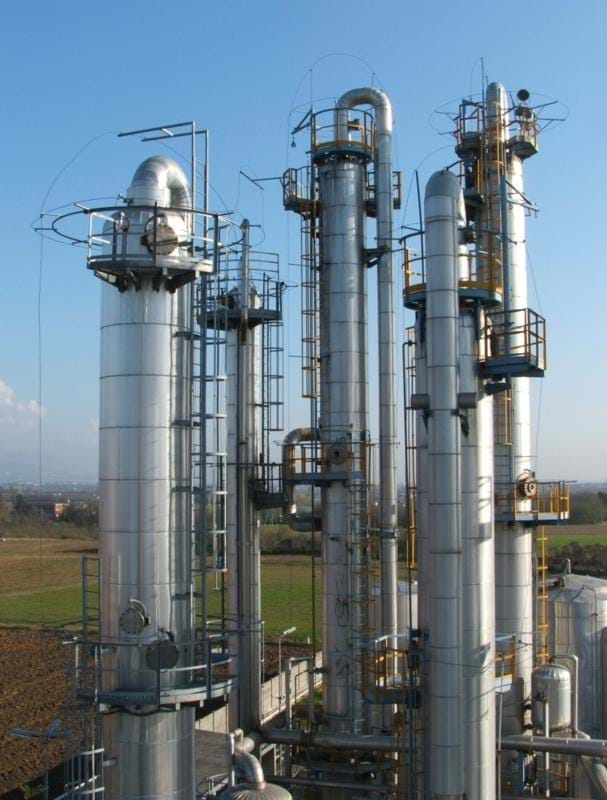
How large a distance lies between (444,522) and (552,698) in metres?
7.28

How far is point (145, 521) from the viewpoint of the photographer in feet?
38.4

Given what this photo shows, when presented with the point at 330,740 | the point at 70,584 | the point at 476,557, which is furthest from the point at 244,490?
the point at 70,584

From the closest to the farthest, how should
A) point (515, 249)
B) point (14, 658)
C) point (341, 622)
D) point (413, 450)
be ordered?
1. point (413, 450)
2. point (341, 622)
3. point (515, 249)
4. point (14, 658)

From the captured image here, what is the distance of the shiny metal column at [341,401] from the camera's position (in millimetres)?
18750

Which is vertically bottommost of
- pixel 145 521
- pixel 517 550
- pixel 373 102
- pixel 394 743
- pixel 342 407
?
pixel 394 743

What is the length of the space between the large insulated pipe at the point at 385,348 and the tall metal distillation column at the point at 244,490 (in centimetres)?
289

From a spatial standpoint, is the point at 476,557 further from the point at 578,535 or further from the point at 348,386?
the point at 578,535

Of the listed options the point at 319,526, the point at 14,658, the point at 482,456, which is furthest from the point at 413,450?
the point at 14,658

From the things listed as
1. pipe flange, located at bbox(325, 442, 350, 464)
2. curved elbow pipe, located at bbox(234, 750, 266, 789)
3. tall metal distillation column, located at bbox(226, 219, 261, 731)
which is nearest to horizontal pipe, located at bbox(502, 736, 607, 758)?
tall metal distillation column, located at bbox(226, 219, 261, 731)

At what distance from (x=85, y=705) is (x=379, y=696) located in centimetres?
550

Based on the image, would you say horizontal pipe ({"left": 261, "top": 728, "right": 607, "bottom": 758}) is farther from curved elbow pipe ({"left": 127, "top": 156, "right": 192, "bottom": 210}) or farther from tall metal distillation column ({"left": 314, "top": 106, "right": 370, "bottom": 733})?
curved elbow pipe ({"left": 127, "top": 156, "right": 192, "bottom": 210})

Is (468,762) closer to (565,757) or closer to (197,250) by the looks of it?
(565,757)

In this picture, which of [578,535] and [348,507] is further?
[578,535]

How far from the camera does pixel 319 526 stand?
1994 centimetres
